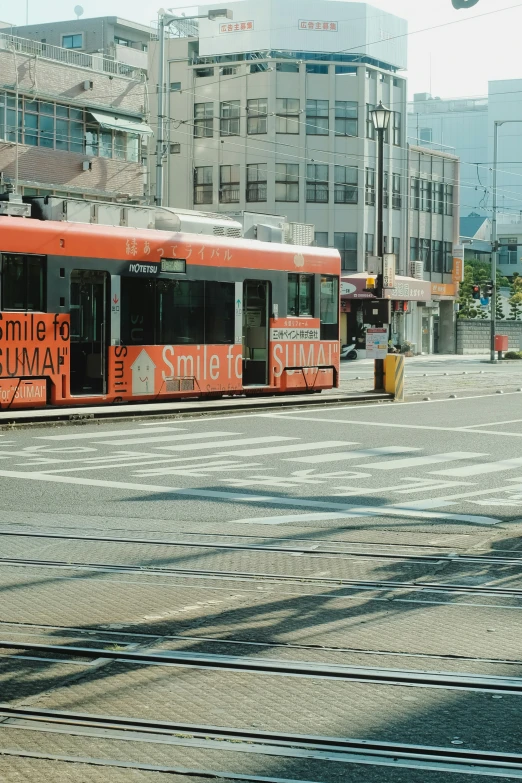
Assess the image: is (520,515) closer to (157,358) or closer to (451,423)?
(451,423)

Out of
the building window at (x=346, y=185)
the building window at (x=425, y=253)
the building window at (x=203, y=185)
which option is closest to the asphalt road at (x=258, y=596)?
the building window at (x=346, y=185)

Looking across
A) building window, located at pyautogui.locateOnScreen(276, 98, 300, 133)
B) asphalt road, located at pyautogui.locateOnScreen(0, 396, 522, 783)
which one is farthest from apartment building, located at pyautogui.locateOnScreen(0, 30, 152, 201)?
asphalt road, located at pyautogui.locateOnScreen(0, 396, 522, 783)

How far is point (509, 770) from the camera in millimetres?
4582

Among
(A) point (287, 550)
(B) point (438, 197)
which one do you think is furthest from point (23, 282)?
(B) point (438, 197)

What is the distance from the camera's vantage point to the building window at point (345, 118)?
67562 millimetres

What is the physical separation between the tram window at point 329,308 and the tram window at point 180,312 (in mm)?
4460

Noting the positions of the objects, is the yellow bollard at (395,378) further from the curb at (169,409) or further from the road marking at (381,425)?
the road marking at (381,425)

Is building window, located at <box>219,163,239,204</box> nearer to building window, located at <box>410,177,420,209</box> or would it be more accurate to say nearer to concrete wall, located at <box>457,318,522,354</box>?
building window, located at <box>410,177,420,209</box>

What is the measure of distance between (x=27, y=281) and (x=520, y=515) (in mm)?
11883

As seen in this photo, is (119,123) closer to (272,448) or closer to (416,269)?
(416,269)

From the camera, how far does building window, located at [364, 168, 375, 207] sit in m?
67.7

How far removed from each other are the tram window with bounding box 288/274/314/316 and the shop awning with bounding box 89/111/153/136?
26328 millimetres

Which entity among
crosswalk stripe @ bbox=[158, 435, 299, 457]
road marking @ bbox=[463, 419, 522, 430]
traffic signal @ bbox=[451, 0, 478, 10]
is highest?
traffic signal @ bbox=[451, 0, 478, 10]

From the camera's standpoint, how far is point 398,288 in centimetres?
6688
